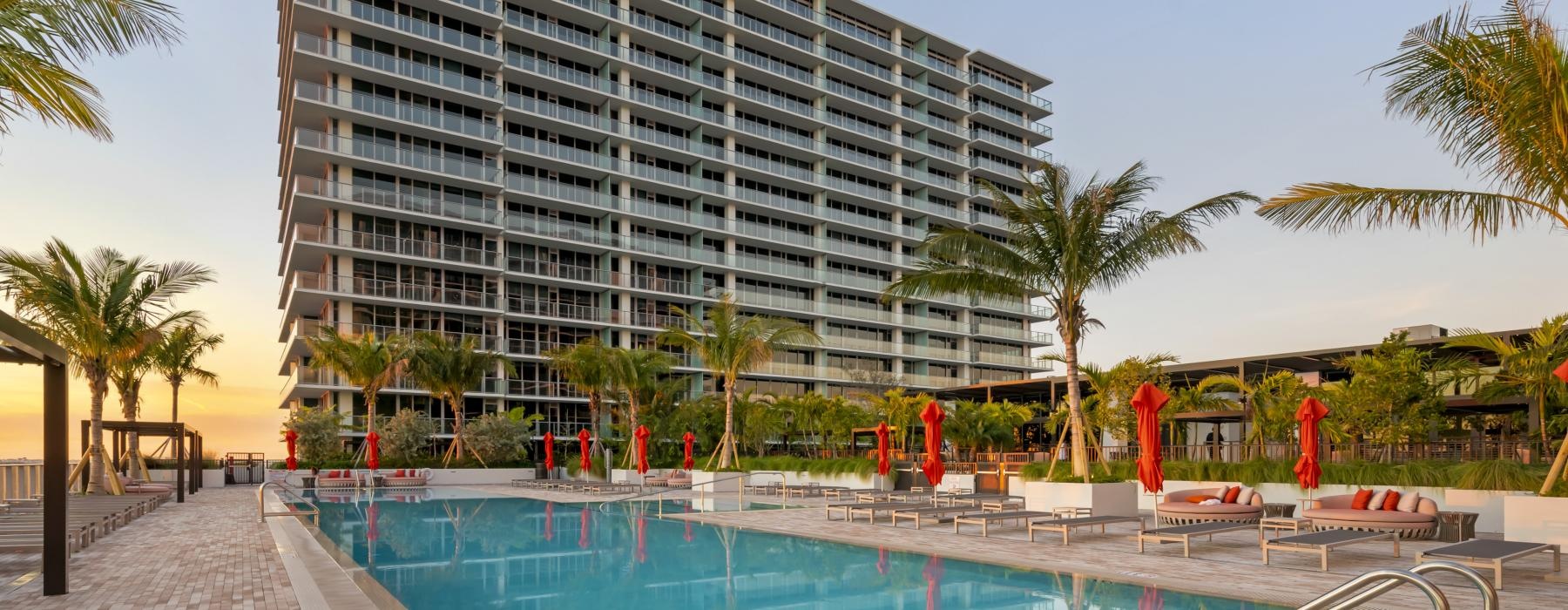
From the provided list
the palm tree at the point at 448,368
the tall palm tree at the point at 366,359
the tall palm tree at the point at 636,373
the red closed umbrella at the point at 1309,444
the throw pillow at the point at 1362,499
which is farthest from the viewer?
the palm tree at the point at 448,368

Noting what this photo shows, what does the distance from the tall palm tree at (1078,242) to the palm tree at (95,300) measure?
1685 centimetres

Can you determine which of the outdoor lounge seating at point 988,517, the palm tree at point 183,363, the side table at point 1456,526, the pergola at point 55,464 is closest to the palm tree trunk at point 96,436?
the palm tree at point 183,363

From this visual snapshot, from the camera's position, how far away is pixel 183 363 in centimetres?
4412

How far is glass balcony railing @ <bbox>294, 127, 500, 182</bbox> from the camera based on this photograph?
44.9 meters

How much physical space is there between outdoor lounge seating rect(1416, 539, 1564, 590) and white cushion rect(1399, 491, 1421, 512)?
7.88 feet

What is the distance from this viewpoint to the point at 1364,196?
11.8m

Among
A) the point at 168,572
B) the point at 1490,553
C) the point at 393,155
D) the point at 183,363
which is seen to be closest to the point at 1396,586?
the point at 1490,553

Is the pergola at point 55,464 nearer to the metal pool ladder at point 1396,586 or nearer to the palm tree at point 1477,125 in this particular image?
the metal pool ladder at point 1396,586

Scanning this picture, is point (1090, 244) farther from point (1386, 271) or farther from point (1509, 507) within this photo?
point (1386, 271)

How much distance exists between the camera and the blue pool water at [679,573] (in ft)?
34.7

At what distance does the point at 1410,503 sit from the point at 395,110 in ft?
146

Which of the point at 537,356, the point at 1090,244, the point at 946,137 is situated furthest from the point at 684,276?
the point at 1090,244

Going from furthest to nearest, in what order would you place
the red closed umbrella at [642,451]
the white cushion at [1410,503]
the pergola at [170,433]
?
the red closed umbrella at [642,451], the pergola at [170,433], the white cushion at [1410,503]

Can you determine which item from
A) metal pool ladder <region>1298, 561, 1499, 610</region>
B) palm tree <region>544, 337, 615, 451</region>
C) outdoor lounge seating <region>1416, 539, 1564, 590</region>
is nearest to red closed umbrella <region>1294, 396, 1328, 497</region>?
outdoor lounge seating <region>1416, 539, 1564, 590</region>
